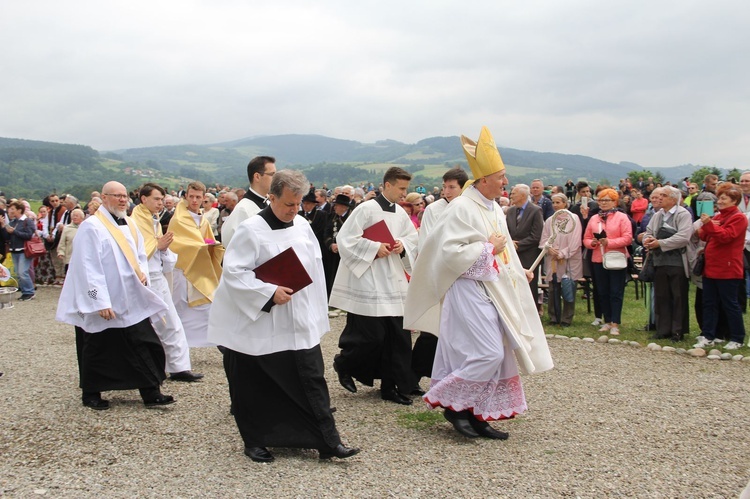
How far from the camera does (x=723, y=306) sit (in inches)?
368

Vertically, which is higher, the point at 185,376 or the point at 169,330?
the point at 169,330

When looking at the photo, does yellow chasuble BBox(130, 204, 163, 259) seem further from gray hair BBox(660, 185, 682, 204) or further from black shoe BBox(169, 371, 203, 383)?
gray hair BBox(660, 185, 682, 204)

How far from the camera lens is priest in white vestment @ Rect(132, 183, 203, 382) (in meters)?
7.45

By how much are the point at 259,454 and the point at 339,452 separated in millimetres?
602

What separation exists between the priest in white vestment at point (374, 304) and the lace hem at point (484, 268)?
55.2 inches

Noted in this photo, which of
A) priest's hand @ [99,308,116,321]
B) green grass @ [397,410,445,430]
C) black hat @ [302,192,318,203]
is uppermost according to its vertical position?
black hat @ [302,192,318,203]

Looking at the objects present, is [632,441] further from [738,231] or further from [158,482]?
[738,231]

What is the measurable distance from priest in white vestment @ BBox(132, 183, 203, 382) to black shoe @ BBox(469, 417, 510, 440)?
337 cm

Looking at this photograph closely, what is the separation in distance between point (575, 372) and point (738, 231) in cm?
295

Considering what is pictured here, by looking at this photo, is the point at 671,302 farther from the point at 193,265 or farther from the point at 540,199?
the point at 193,265

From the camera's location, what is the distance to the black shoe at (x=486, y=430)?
5.75 meters

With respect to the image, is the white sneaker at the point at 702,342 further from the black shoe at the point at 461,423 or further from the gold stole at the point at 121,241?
the gold stole at the point at 121,241

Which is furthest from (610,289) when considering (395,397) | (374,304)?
(374,304)

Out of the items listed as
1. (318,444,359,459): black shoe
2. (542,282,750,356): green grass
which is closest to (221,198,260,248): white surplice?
(318,444,359,459): black shoe
